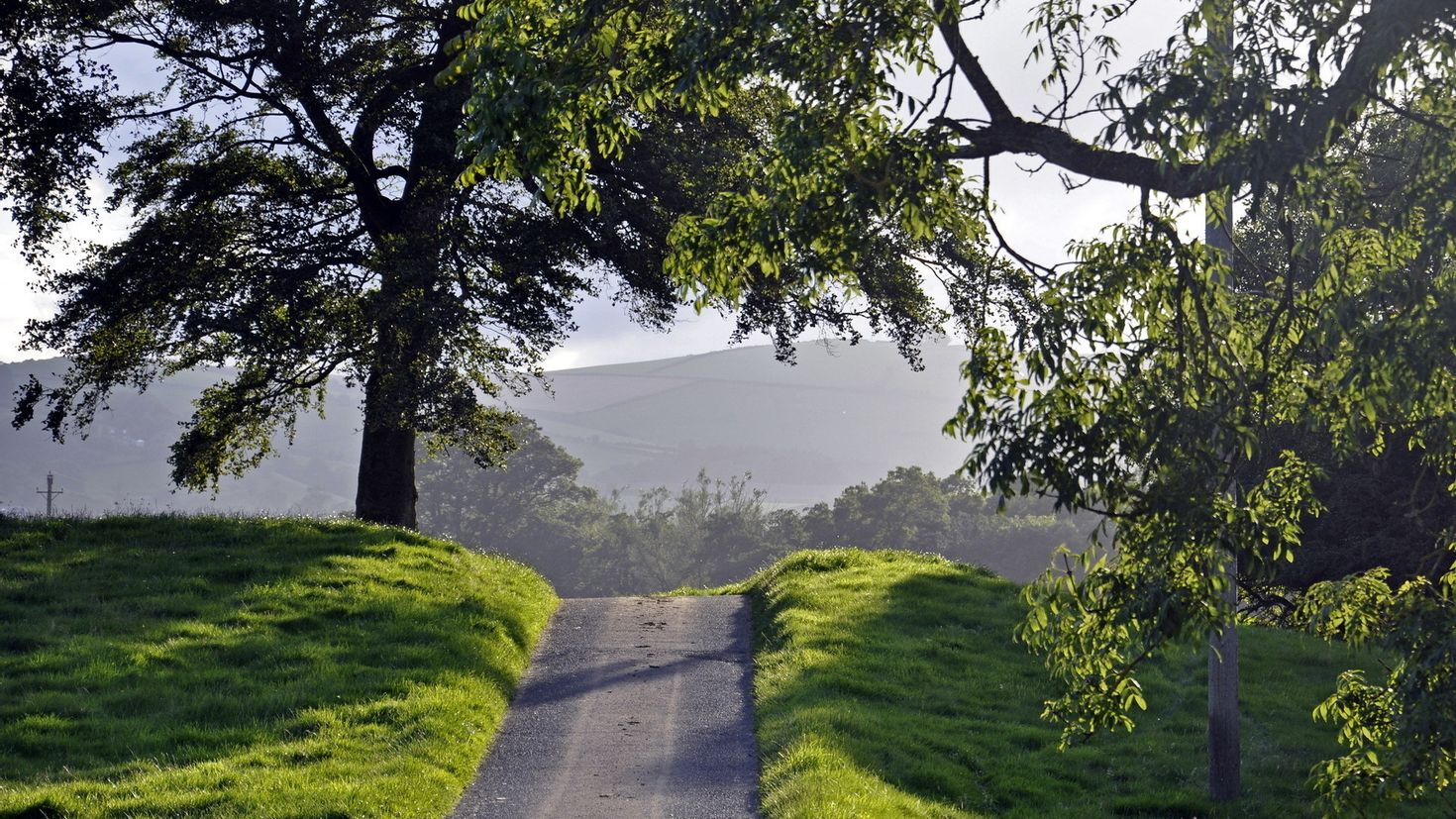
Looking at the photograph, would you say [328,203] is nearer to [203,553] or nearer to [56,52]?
[56,52]

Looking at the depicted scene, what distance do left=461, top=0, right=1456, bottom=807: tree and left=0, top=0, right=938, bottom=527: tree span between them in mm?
11417

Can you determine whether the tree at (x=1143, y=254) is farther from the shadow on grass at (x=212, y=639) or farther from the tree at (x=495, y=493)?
the tree at (x=495, y=493)

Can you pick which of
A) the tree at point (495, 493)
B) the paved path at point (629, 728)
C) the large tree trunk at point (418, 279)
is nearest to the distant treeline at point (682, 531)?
the tree at point (495, 493)

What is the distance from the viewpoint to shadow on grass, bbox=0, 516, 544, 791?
12.5 m

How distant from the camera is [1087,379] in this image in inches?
318

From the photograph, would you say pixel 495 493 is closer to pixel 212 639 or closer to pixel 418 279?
pixel 418 279

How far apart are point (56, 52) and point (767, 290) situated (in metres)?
13.6

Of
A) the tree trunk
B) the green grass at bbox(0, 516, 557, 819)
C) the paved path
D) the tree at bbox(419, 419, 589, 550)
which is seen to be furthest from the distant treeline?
the paved path

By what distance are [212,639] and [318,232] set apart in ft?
35.1

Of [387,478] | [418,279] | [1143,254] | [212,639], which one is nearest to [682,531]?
[387,478]

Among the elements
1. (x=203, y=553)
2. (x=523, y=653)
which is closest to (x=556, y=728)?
(x=523, y=653)

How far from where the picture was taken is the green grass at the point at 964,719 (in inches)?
487

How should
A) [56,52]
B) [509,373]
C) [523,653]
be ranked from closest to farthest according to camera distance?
[523,653] → [56,52] → [509,373]

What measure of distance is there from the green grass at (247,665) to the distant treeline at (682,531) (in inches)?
2300
